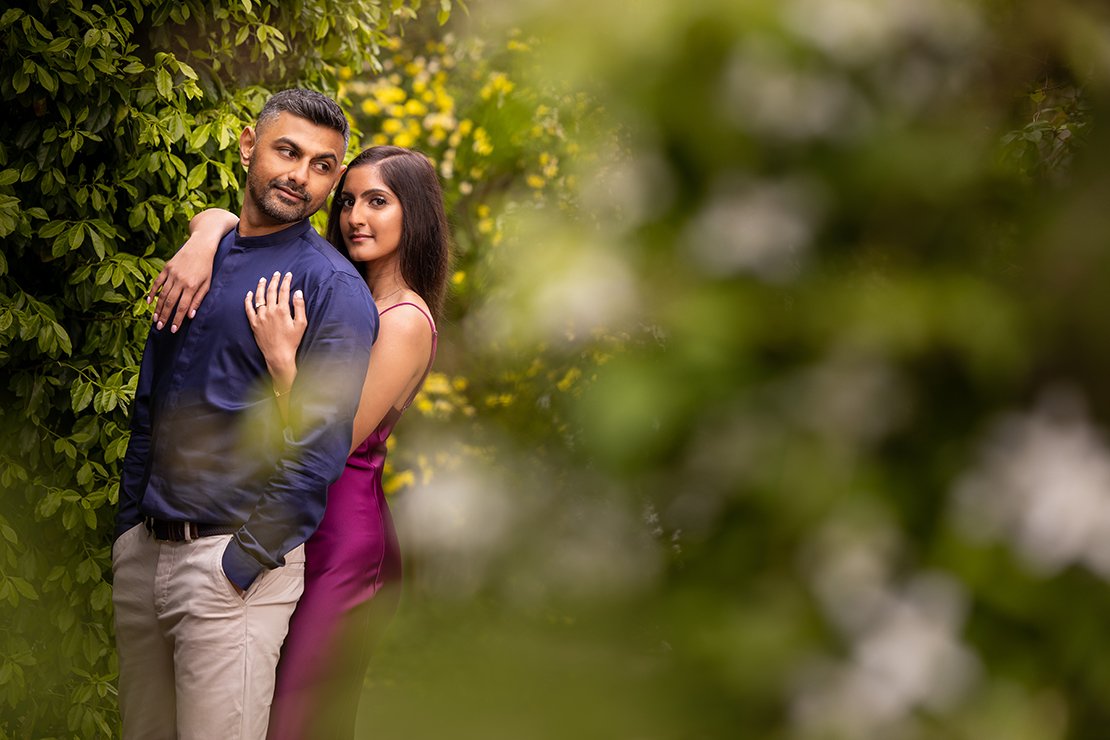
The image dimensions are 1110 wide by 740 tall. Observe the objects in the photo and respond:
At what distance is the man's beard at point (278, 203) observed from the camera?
247 centimetres

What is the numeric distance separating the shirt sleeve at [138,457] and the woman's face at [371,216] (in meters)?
0.52

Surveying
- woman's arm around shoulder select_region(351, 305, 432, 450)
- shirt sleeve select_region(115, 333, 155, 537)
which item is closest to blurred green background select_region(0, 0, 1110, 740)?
woman's arm around shoulder select_region(351, 305, 432, 450)

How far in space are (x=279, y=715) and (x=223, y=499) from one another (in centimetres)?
53

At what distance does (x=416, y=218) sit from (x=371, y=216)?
0.36ft

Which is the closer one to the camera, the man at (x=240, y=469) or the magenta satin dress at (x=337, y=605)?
the man at (x=240, y=469)

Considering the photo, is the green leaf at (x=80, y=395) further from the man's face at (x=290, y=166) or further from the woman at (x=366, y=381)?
the man's face at (x=290, y=166)

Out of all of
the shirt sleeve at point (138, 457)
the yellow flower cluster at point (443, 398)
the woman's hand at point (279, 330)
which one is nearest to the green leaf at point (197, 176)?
the shirt sleeve at point (138, 457)

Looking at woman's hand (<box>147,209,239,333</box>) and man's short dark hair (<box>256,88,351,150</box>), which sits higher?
man's short dark hair (<box>256,88,351,150</box>)

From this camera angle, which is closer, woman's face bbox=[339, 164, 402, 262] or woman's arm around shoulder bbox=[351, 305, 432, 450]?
woman's arm around shoulder bbox=[351, 305, 432, 450]

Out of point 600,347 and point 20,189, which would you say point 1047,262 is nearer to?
point 600,347

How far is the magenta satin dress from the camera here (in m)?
2.56

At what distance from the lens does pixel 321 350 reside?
237 centimetres

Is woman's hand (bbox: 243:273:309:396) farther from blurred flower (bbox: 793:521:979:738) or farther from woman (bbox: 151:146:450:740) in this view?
blurred flower (bbox: 793:521:979:738)

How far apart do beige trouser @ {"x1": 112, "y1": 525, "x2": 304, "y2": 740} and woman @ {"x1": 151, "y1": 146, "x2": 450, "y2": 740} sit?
13 cm
